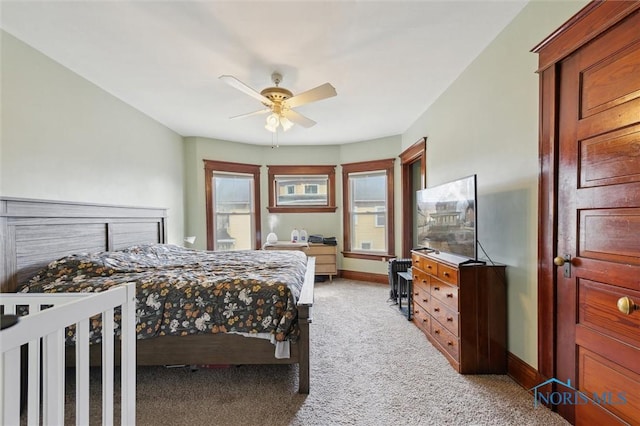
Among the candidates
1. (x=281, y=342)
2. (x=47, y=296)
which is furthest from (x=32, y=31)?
(x=281, y=342)

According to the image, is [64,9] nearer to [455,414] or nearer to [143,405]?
[143,405]

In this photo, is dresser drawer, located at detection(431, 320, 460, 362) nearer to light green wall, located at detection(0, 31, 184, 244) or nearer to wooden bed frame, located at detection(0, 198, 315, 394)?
wooden bed frame, located at detection(0, 198, 315, 394)

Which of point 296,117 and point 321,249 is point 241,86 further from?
point 321,249

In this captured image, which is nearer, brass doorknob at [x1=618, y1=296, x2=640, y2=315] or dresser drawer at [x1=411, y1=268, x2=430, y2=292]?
brass doorknob at [x1=618, y1=296, x2=640, y2=315]

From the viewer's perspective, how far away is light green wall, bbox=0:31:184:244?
81.7 inches

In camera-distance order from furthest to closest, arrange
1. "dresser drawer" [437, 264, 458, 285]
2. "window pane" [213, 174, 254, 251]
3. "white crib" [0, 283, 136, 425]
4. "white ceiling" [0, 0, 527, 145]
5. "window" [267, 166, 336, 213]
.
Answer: "window" [267, 166, 336, 213] → "window pane" [213, 174, 254, 251] → "dresser drawer" [437, 264, 458, 285] → "white ceiling" [0, 0, 527, 145] → "white crib" [0, 283, 136, 425]

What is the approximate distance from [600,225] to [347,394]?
1.79 m

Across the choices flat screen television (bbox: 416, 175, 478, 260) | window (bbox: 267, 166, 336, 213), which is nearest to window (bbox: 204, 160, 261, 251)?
window (bbox: 267, 166, 336, 213)

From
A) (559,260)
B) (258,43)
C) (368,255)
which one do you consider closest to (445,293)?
(559,260)

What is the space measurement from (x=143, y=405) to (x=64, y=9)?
8.63ft

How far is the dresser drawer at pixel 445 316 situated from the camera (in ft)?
7.25

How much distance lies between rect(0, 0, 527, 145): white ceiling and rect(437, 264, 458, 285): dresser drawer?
1.82 metres

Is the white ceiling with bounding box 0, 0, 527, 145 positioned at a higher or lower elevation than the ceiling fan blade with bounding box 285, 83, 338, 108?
higher

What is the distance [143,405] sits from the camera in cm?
183
